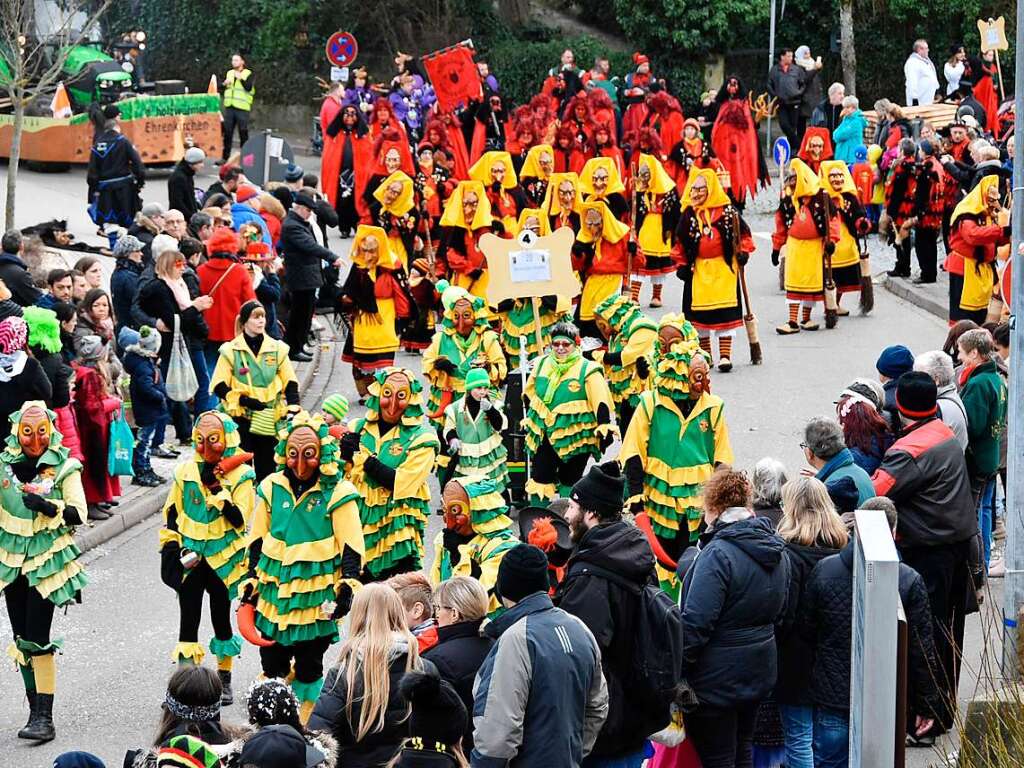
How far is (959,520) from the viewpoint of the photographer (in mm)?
9203

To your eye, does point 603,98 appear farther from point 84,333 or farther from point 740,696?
point 740,696

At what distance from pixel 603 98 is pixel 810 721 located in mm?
16370

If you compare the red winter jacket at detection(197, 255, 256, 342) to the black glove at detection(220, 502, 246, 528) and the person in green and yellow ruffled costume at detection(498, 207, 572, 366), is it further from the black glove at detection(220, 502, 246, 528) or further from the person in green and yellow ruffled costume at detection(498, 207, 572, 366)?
the black glove at detection(220, 502, 246, 528)

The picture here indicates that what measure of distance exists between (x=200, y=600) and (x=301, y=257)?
7545mm

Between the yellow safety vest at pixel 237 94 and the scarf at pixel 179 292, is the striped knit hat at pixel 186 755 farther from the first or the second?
the yellow safety vest at pixel 237 94

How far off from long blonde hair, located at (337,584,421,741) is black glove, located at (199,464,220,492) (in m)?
3.02

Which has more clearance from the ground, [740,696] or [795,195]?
[795,195]

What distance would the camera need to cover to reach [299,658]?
369 inches

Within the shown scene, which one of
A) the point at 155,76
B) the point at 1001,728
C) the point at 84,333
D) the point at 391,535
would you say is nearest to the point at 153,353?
the point at 84,333

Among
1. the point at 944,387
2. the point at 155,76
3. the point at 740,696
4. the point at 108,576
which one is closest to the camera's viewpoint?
Result: the point at 740,696

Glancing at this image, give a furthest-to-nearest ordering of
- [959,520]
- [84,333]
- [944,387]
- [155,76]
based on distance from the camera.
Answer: [155,76] < [84,333] < [944,387] < [959,520]

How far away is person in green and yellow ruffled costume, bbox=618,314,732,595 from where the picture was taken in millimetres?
10430

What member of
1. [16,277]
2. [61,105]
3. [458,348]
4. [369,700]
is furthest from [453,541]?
[61,105]

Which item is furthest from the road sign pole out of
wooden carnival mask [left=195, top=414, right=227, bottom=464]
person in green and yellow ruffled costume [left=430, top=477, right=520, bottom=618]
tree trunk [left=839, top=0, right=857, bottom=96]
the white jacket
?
tree trunk [left=839, top=0, right=857, bottom=96]
